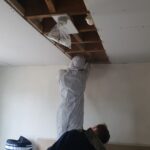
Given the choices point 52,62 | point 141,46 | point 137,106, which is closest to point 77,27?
point 141,46

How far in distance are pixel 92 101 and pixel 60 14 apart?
2.22 meters

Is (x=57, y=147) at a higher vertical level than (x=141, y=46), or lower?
lower

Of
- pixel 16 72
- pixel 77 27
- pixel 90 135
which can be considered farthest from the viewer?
pixel 16 72

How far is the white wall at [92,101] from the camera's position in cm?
383

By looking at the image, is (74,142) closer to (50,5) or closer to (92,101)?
(50,5)

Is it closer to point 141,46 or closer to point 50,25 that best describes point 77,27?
point 50,25

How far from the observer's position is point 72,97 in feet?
11.2

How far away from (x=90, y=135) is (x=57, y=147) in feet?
0.95

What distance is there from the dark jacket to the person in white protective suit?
51.2 inches

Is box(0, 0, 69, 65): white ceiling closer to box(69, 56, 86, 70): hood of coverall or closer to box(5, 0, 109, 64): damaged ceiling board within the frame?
box(5, 0, 109, 64): damaged ceiling board

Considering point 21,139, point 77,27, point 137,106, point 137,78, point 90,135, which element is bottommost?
point 21,139

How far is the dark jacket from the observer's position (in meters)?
2.00

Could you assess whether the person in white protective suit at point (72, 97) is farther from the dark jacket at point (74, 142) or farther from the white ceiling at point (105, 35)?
the dark jacket at point (74, 142)

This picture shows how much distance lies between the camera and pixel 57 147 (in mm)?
1996
